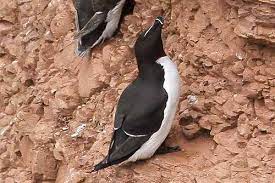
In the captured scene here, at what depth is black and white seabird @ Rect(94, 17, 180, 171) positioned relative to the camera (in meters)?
7.90

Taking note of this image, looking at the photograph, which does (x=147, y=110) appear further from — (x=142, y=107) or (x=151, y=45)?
(x=151, y=45)

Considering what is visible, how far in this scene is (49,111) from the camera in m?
9.66

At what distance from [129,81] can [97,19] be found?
1028 millimetres

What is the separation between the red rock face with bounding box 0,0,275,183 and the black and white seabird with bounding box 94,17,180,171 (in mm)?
217

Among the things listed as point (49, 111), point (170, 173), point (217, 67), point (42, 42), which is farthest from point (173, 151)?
point (42, 42)

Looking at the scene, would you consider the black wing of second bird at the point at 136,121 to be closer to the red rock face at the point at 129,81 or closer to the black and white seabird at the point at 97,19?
the red rock face at the point at 129,81

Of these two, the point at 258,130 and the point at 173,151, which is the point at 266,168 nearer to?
the point at 258,130

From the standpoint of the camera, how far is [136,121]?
7.92 meters

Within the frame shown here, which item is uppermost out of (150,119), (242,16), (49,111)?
(242,16)

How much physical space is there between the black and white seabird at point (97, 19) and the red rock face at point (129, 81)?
0.12m

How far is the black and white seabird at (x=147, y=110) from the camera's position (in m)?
7.90

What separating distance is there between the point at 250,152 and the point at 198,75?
1222 millimetres

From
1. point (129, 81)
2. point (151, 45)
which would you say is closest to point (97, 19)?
point (129, 81)

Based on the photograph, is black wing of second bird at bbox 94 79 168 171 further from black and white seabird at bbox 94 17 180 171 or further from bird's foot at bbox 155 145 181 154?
bird's foot at bbox 155 145 181 154
